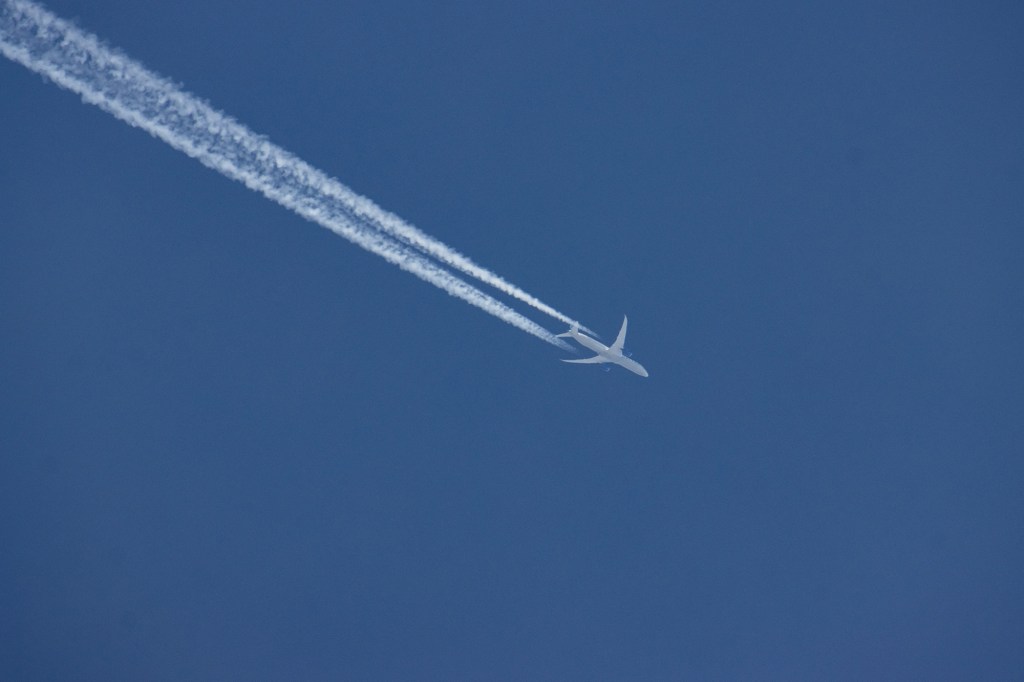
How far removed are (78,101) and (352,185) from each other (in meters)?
8.43

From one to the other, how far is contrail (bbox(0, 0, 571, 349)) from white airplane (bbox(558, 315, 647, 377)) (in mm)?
586

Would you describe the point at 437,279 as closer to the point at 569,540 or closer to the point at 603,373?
the point at 603,373

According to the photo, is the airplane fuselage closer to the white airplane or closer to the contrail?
the white airplane

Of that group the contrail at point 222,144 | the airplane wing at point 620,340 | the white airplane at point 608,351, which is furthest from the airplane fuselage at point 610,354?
the contrail at point 222,144

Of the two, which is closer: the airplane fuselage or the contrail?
the contrail

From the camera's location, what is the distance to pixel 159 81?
22.5m

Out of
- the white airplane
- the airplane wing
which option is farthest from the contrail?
the airplane wing

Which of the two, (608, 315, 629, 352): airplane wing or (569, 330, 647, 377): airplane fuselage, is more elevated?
(608, 315, 629, 352): airplane wing

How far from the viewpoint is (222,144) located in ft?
75.6

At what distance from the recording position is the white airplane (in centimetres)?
2689

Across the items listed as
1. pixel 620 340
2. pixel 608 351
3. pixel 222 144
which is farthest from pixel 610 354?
pixel 222 144

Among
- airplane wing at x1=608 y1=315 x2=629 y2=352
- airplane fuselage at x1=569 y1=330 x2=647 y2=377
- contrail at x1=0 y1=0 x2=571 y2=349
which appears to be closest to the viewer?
contrail at x1=0 y1=0 x2=571 y2=349

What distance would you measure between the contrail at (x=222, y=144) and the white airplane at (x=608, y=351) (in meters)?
0.59

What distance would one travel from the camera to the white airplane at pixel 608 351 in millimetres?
26891
